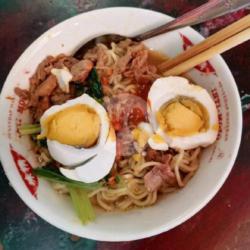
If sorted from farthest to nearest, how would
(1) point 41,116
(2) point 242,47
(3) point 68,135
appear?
(2) point 242,47, (1) point 41,116, (3) point 68,135

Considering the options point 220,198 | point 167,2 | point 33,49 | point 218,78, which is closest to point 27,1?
point 33,49

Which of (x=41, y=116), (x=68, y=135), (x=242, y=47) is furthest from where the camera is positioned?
(x=242, y=47)

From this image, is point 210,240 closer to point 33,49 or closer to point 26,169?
point 26,169

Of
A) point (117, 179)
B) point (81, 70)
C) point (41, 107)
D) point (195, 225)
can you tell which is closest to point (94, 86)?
point (81, 70)

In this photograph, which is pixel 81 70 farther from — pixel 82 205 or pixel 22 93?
pixel 82 205

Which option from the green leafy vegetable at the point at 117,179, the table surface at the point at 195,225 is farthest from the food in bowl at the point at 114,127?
the table surface at the point at 195,225

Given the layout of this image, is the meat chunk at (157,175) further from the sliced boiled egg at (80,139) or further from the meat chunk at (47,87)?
the meat chunk at (47,87)
